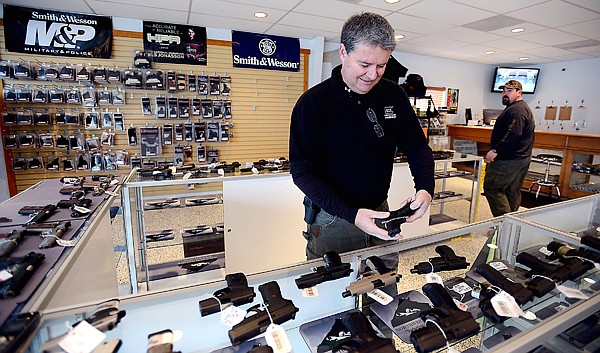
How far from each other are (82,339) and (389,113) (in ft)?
4.41

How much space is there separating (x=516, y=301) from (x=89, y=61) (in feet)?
17.9

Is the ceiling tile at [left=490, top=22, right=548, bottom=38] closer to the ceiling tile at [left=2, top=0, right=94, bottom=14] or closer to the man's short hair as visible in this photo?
the man's short hair

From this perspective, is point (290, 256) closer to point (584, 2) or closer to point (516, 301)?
point (516, 301)

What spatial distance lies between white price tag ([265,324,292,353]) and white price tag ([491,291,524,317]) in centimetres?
64

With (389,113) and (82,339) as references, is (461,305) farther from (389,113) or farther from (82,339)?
(82,339)

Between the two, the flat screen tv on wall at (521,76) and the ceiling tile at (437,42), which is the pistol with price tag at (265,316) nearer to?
the ceiling tile at (437,42)

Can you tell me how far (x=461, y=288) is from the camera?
1.13 m

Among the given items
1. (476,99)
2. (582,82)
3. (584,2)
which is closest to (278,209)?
(584,2)

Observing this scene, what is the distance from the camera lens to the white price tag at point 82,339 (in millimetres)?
698

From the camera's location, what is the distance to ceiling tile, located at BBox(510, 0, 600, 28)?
375 centimetres

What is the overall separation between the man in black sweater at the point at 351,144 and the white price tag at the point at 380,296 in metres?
0.28

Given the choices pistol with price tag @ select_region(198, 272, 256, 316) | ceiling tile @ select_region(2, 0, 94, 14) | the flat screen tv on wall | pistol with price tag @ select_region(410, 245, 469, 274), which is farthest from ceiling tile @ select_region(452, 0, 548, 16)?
the flat screen tv on wall

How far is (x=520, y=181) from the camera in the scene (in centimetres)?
390

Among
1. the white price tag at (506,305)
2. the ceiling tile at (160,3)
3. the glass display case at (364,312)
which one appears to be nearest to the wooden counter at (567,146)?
the glass display case at (364,312)
